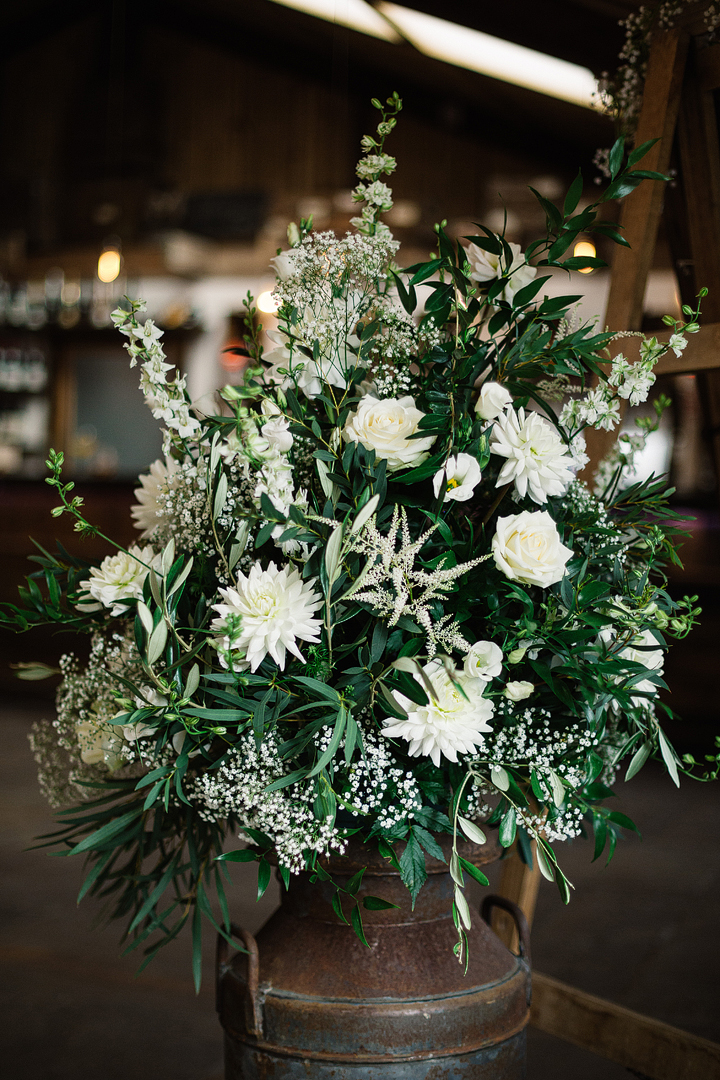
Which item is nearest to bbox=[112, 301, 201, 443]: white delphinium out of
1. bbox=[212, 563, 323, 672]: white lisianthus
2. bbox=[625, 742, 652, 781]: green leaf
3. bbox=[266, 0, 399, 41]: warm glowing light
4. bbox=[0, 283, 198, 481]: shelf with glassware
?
bbox=[212, 563, 323, 672]: white lisianthus

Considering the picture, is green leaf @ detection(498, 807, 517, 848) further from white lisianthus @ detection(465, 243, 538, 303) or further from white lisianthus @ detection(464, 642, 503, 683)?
white lisianthus @ detection(465, 243, 538, 303)

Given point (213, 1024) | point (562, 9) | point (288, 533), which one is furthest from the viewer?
point (562, 9)

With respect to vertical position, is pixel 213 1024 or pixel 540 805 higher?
pixel 540 805

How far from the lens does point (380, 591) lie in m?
0.91

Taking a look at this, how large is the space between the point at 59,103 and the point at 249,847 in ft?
26.8

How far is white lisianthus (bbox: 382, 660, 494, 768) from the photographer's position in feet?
3.01

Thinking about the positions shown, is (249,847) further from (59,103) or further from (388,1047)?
(59,103)

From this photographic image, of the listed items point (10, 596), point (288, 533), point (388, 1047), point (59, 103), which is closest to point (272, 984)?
point (388, 1047)

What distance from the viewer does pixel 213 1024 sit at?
7.07 ft

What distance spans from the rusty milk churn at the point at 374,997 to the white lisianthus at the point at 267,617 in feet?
1.06

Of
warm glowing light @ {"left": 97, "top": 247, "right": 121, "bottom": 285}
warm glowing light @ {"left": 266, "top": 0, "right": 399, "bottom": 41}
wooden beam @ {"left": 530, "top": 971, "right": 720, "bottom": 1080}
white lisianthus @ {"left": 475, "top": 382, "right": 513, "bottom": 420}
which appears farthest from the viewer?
warm glowing light @ {"left": 266, "top": 0, "right": 399, "bottom": 41}

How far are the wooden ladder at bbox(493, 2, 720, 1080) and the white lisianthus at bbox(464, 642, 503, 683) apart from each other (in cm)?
70

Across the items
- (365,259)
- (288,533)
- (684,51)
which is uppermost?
(684,51)

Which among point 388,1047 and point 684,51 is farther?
point 684,51
